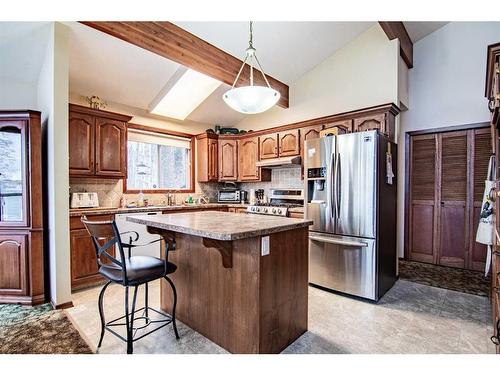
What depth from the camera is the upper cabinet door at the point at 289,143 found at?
4.42 meters

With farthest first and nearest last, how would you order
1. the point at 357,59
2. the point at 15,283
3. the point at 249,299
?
the point at 357,59 < the point at 15,283 < the point at 249,299

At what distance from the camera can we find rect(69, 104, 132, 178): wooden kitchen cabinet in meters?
3.39

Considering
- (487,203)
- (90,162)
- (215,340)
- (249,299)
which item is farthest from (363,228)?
(90,162)

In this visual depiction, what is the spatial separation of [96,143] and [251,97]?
2522mm

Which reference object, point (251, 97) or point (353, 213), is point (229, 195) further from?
point (251, 97)

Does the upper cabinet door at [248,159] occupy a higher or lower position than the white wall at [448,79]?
lower

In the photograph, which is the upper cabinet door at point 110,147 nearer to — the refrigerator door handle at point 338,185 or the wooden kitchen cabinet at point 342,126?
the refrigerator door handle at point 338,185

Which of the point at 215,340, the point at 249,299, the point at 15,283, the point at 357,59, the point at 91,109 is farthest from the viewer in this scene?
the point at 357,59

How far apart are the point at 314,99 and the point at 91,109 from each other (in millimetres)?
3360

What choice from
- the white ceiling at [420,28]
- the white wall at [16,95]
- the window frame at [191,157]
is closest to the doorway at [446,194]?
the white ceiling at [420,28]

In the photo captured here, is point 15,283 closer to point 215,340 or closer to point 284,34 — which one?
point 215,340

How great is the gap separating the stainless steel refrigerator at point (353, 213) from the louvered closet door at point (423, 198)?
Result: 1229 mm

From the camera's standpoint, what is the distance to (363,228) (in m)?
2.90

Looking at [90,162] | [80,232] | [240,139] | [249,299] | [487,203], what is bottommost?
[249,299]
